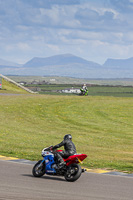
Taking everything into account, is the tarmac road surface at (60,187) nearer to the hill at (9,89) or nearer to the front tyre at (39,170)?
the front tyre at (39,170)

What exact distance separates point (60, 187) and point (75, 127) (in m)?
25.1

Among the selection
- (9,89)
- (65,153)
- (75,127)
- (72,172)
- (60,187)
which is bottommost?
(75,127)

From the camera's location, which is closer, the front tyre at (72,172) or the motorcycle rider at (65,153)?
the front tyre at (72,172)

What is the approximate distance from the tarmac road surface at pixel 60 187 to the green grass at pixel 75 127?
317 centimetres

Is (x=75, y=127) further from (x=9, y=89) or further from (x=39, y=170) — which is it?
(x=9, y=89)

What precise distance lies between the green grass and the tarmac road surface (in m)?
3.17

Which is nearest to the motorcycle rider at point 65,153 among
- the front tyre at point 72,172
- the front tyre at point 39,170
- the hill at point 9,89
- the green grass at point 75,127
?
the front tyre at point 72,172

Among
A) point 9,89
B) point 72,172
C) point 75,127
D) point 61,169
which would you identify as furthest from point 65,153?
point 9,89

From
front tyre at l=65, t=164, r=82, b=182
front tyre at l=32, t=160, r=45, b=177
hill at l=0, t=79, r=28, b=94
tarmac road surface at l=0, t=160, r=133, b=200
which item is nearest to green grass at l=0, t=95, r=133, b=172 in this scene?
tarmac road surface at l=0, t=160, r=133, b=200

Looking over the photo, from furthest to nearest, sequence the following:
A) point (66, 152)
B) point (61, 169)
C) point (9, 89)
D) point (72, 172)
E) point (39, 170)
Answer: point (9, 89), point (39, 170), point (66, 152), point (61, 169), point (72, 172)

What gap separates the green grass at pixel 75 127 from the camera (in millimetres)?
22453

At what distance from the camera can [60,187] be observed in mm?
13430

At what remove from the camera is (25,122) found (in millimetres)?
38281

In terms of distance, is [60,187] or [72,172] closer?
[60,187]
